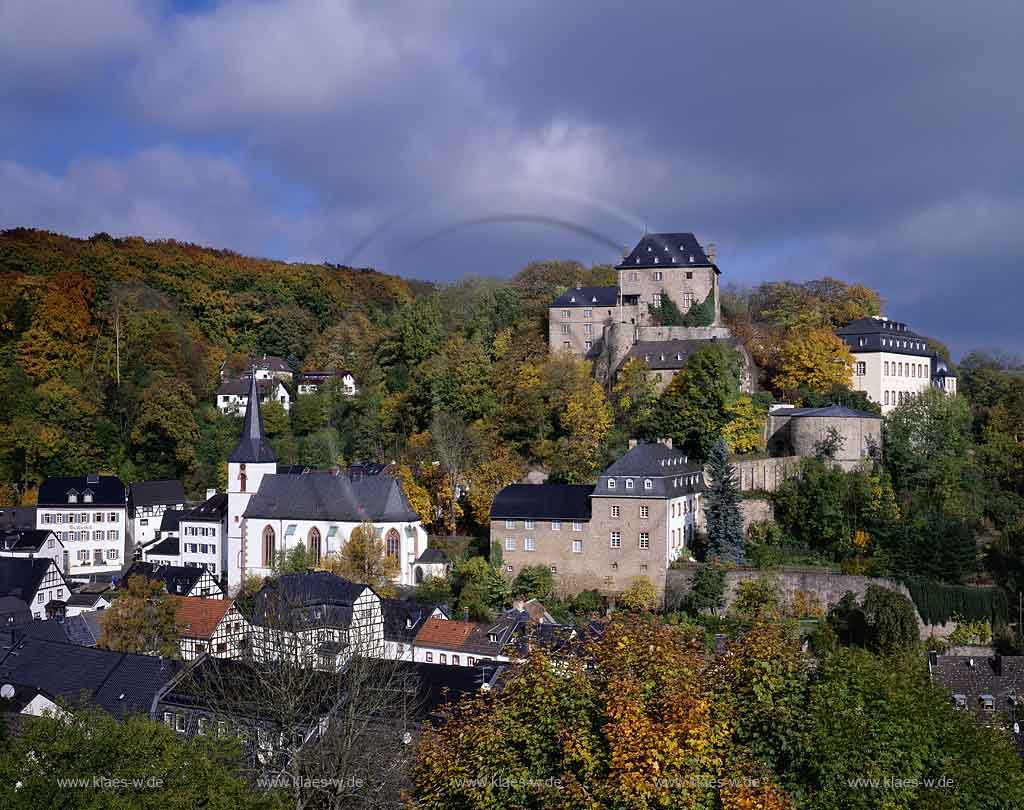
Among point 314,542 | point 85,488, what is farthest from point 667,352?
point 85,488

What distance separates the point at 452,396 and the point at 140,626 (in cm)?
2121

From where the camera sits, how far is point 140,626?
4003 cm

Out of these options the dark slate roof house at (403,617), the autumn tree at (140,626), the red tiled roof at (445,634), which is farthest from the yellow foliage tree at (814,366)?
the autumn tree at (140,626)

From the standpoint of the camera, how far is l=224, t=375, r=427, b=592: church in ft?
166

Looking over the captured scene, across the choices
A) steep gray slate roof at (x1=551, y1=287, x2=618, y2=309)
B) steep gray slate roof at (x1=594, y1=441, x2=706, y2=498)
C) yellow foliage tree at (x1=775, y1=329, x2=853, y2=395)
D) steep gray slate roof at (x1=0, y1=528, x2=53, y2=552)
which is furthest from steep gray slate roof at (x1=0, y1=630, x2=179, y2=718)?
yellow foliage tree at (x1=775, y1=329, x2=853, y2=395)

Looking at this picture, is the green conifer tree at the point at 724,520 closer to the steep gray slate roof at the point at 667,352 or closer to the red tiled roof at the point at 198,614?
the steep gray slate roof at the point at 667,352

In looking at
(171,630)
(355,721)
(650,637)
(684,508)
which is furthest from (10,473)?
(650,637)

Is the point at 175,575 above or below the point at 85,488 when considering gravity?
below

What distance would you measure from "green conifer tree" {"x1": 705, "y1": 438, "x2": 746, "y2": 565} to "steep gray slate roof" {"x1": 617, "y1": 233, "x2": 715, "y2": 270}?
17.3m

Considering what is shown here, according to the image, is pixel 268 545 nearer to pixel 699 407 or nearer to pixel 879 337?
pixel 699 407

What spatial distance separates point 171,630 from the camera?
40.7 meters

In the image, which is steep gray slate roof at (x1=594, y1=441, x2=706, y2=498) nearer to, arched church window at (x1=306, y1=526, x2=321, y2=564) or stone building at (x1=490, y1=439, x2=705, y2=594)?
stone building at (x1=490, y1=439, x2=705, y2=594)

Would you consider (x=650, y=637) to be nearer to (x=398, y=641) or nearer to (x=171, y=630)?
(x=398, y=641)

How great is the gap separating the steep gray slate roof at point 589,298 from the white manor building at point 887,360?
1213 cm
